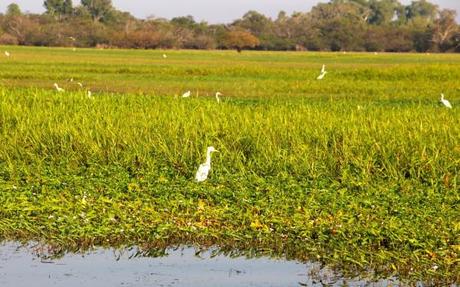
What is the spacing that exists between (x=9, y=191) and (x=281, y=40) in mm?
85395

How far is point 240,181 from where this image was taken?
948 centimetres

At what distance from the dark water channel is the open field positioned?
0.26 metres

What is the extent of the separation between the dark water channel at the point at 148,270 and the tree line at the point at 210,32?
68.8 meters

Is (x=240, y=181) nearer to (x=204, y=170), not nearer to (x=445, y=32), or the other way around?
(x=204, y=170)

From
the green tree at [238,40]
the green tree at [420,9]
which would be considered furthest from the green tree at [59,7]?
the green tree at [420,9]

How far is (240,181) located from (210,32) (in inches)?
3419

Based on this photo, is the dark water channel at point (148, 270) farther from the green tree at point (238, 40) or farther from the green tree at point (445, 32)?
the green tree at point (445, 32)

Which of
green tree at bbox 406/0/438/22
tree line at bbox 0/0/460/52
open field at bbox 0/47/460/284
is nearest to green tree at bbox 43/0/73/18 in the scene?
tree line at bbox 0/0/460/52

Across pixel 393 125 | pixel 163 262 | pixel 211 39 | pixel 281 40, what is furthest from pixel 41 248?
pixel 281 40

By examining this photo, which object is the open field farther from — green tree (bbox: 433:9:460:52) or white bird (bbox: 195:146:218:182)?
green tree (bbox: 433:9:460:52)

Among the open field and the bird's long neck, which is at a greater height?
the bird's long neck

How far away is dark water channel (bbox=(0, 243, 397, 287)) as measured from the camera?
6805 millimetres

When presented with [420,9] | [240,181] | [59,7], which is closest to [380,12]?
[420,9]

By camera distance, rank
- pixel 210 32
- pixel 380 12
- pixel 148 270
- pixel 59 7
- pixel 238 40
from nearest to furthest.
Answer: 1. pixel 148 270
2. pixel 238 40
3. pixel 210 32
4. pixel 59 7
5. pixel 380 12
